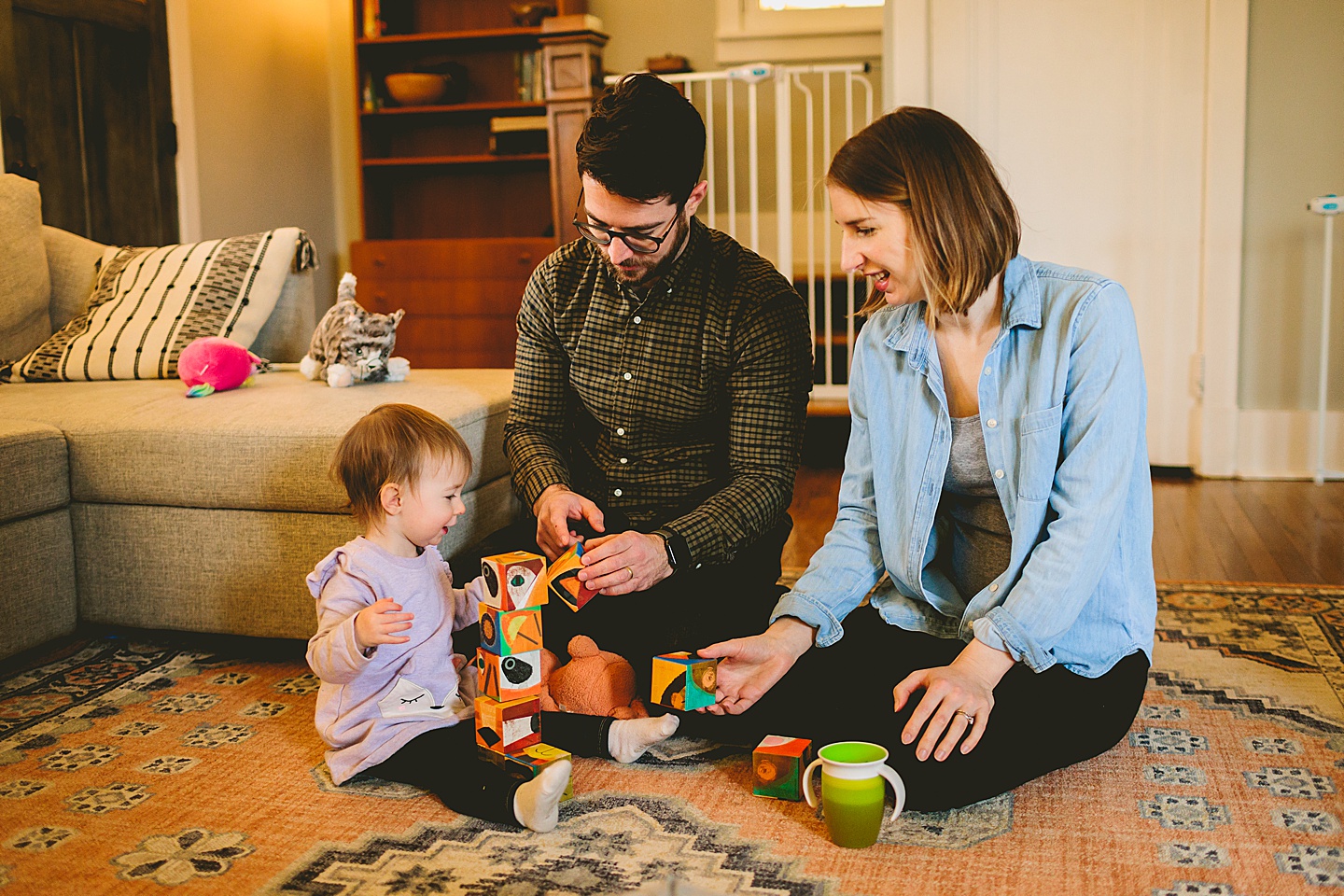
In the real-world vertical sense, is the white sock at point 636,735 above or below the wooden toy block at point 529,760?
below

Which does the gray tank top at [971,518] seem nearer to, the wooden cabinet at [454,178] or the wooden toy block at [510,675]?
the wooden toy block at [510,675]

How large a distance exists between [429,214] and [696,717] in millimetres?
4330

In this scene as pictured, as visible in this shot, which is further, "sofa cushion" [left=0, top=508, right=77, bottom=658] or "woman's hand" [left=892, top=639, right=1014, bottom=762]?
"sofa cushion" [left=0, top=508, right=77, bottom=658]

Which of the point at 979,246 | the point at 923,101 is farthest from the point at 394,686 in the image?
the point at 923,101

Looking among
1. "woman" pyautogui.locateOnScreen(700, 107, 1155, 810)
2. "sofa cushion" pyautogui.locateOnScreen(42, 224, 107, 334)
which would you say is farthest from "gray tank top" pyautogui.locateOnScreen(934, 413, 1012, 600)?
"sofa cushion" pyautogui.locateOnScreen(42, 224, 107, 334)

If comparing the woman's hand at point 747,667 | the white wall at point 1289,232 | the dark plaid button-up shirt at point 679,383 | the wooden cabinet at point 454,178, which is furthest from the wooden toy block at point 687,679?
the wooden cabinet at point 454,178

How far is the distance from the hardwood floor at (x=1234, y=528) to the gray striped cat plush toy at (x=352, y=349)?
1024 mm

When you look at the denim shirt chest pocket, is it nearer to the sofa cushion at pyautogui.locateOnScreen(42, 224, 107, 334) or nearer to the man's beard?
the man's beard

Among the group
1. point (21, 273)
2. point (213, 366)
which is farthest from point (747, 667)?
point (21, 273)

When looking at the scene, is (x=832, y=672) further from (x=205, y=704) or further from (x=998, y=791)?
(x=205, y=704)

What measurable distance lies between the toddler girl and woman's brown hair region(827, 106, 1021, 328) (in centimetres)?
66

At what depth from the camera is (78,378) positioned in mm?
2650

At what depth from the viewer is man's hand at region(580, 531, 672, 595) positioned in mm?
1513

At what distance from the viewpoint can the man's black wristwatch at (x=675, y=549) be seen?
1.62 meters
